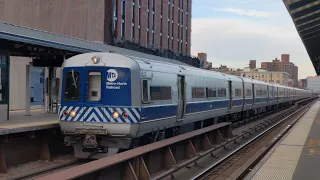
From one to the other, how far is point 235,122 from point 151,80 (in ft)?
51.4

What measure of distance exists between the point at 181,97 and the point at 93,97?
4.31 metres

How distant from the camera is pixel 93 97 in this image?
1141 centimetres

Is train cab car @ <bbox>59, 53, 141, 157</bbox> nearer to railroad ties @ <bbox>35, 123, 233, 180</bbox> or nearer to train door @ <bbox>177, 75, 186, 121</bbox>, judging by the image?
railroad ties @ <bbox>35, 123, 233, 180</bbox>

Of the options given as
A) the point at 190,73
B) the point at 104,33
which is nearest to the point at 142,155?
the point at 190,73

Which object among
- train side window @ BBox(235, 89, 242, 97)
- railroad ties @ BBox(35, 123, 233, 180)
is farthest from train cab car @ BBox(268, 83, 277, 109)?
railroad ties @ BBox(35, 123, 233, 180)

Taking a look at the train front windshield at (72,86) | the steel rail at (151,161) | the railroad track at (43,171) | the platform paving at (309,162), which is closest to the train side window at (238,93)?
the platform paving at (309,162)

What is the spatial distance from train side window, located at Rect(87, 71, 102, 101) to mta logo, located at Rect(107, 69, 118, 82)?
321mm

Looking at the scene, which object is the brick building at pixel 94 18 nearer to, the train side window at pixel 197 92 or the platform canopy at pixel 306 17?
the platform canopy at pixel 306 17

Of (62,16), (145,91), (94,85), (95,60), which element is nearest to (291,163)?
(145,91)

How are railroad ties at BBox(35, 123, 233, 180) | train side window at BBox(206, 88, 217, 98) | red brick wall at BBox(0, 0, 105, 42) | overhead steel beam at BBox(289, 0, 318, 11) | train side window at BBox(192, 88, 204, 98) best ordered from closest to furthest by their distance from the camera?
railroad ties at BBox(35, 123, 233, 180) < train side window at BBox(192, 88, 204, 98) < train side window at BBox(206, 88, 217, 98) < overhead steel beam at BBox(289, 0, 318, 11) < red brick wall at BBox(0, 0, 105, 42)

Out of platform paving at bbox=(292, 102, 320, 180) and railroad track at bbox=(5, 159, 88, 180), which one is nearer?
platform paving at bbox=(292, 102, 320, 180)

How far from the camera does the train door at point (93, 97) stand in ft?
36.8

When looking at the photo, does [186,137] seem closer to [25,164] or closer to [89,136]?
[89,136]

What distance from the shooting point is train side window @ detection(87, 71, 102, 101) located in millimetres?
11398
